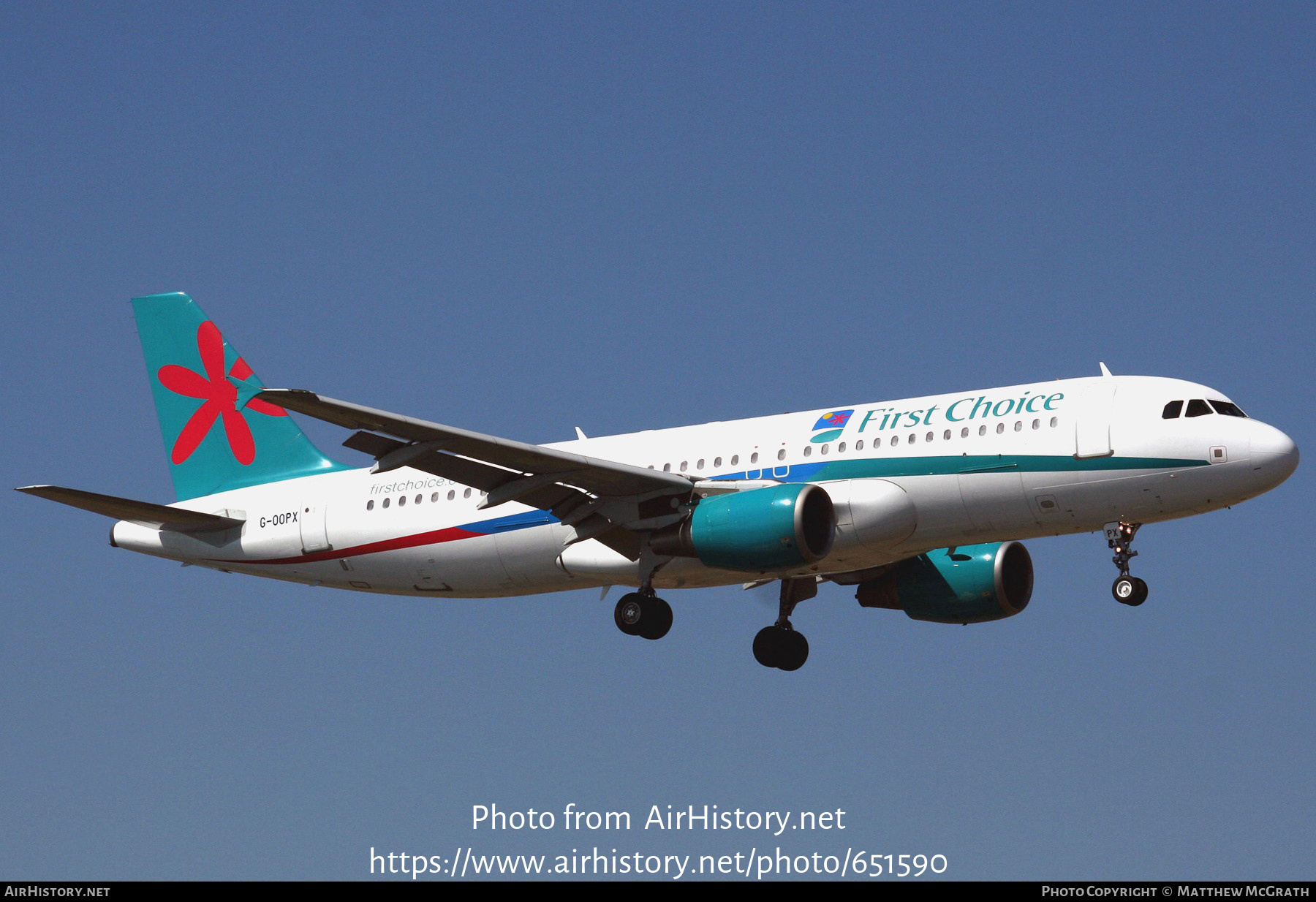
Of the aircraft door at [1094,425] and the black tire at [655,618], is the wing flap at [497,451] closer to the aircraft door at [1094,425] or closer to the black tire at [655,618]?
the black tire at [655,618]

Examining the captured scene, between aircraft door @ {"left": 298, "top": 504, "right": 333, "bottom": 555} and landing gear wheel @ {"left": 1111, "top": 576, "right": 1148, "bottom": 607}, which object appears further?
aircraft door @ {"left": 298, "top": 504, "right": 333, "bottom": 555}

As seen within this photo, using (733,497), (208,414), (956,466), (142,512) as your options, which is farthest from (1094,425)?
(208,414)

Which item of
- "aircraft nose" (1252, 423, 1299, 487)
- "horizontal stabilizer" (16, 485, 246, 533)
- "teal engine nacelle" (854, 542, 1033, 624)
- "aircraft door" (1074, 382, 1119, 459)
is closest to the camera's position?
"aircraft nose" (1252, 423, 1299, 487)

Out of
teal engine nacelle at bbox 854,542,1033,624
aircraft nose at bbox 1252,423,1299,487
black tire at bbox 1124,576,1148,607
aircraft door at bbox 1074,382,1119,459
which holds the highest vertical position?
teal engine nacelle at bbox 854,542,1033,624

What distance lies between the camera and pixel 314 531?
39312 mm

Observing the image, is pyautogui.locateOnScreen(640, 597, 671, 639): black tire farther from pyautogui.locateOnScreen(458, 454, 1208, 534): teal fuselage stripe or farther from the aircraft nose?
the aircraft nose

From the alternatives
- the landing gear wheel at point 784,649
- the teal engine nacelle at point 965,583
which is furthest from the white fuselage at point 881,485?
the teal engine nacelle at point 965,583

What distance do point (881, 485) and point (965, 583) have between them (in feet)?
19.6

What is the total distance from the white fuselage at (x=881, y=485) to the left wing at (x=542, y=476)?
816mm

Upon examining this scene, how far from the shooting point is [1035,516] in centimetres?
3284

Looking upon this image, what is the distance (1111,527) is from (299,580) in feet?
59.1

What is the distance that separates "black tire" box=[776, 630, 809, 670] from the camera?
3884cm

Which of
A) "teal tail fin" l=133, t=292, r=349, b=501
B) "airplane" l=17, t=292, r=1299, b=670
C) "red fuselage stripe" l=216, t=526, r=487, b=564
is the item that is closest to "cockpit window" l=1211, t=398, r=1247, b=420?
"airplane" l=17, t=292, r=1299, b=670

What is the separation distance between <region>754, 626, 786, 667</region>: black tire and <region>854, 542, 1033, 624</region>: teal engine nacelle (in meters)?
2.67
